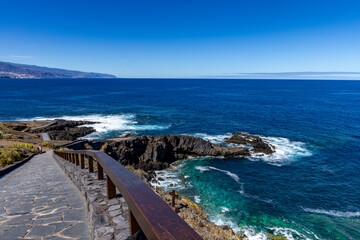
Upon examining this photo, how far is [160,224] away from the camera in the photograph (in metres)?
1.51

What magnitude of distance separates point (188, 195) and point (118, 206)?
59.6 feet

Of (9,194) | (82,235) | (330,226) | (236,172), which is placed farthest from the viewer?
(236,172)

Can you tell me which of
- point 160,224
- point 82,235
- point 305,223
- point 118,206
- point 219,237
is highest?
point 160,224

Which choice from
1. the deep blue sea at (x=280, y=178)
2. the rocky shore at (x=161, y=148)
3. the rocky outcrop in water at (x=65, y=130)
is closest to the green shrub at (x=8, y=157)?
the rocky shore at (x=161, y=148)

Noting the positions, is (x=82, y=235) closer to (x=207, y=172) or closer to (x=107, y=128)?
(x=207, y=172)

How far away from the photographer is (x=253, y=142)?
35812mm

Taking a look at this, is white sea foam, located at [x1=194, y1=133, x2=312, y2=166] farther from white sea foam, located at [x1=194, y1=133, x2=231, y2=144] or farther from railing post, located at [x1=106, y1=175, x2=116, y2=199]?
railing post, located at [x1=106, y1=175, x2=116, y2=199]

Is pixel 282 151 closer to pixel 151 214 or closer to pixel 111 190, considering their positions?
pixel 111 190

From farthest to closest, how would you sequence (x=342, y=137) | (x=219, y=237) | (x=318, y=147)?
(x=342, y=137)
(x=318, y=147)
(x=219, y=237)

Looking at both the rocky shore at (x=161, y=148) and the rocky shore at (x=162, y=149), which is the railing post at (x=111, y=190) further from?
the rocky shore at (x=162, y=149)

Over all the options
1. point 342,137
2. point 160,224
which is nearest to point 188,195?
point 160,224

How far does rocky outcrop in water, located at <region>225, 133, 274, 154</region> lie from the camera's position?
32.9 m

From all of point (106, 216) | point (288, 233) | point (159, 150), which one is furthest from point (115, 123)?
point (106, 216)

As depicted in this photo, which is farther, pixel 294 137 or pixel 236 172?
pixel 294 137
